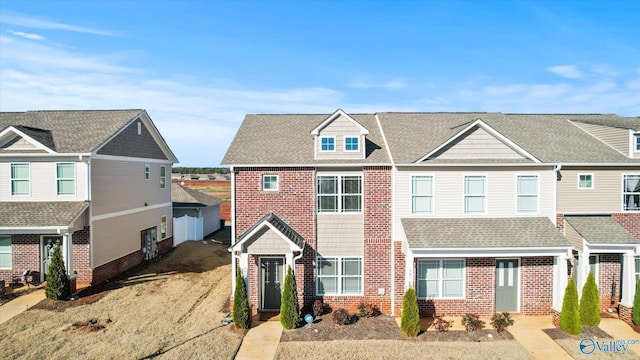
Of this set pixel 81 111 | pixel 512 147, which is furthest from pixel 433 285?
pixel 81 111

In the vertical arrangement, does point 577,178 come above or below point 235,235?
above

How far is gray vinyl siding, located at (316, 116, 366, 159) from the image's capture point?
50.6ft

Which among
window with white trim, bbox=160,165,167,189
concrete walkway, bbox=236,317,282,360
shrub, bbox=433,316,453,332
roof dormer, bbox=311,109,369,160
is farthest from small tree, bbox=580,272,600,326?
window with white trim, bbox=160,165,167,189

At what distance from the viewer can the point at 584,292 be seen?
13789 millimetres

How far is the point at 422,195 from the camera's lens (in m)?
15.0

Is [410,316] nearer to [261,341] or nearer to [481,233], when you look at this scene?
[481,233]

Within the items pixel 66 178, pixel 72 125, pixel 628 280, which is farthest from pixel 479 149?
pixel 72 125

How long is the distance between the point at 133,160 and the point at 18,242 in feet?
22.3

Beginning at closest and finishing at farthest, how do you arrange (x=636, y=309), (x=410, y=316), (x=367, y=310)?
(x=410, y=316)
(x=636, y=309)
(x=367, y=310)

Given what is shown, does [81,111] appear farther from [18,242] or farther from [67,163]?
[18,242]

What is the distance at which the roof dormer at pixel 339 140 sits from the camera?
15.4 metres

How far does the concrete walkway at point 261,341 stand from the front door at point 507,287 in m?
8.82

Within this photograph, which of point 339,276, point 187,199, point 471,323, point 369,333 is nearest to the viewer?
point 369,333

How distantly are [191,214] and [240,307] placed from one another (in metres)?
17.9
